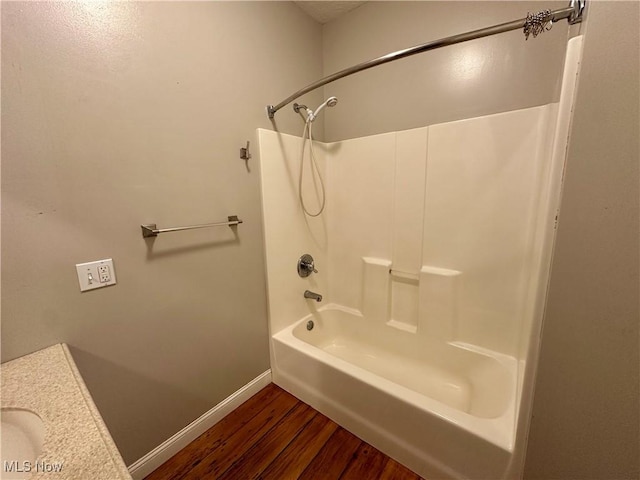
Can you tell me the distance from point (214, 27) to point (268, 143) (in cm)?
61

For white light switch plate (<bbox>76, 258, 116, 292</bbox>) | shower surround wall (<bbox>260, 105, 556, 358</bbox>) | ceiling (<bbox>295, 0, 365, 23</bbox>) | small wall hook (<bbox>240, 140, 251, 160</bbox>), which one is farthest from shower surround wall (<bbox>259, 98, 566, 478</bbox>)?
ceiling (<bbox>295, 0, 365, 23</bbox>)

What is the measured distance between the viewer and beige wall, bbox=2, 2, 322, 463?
82 cm

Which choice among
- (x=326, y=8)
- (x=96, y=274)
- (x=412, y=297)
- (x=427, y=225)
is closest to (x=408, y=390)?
(x=412, y=297)

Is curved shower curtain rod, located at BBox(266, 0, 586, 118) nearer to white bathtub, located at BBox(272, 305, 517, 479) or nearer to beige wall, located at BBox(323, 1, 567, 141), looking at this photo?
beige wall, located at BBox(323, 1, 567, 141)

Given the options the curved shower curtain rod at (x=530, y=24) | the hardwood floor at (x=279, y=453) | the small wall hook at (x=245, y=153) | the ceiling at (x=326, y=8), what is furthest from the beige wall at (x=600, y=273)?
the ceiling at (x=326, y=8)

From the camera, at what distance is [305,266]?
1897 millimetres

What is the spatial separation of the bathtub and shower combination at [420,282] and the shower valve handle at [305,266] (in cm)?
4

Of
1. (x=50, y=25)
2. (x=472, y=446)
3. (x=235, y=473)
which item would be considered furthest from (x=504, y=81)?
(x=235, y=473)

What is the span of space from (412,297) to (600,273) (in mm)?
1274

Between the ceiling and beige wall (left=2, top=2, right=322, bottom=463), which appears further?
the ceiling

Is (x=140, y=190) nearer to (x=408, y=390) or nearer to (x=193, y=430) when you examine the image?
(x=193, y=430)

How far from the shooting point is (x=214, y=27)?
4.14 feet

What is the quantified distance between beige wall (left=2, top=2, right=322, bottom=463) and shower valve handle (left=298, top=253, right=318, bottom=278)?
1.15 feet

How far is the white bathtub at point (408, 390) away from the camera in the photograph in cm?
101
